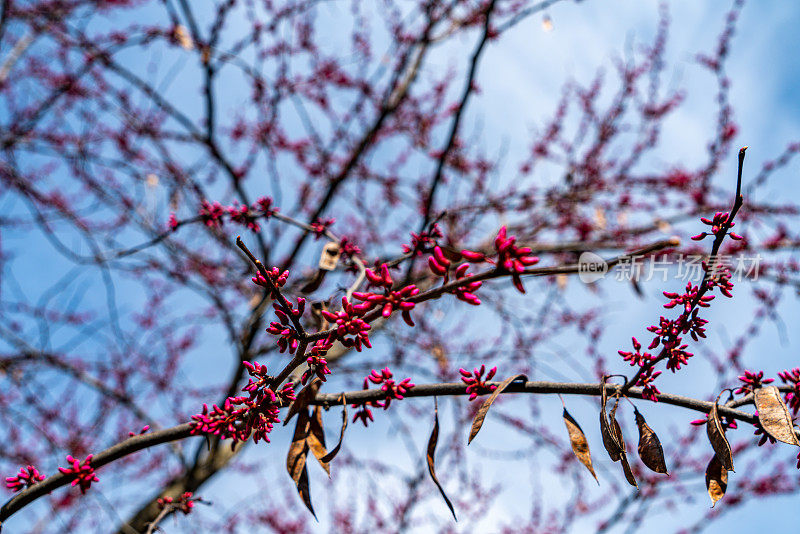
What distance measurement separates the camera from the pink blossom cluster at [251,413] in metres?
1.13

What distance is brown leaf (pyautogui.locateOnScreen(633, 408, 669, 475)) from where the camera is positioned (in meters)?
1.22

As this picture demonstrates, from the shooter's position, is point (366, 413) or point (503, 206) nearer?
point (366, 413)

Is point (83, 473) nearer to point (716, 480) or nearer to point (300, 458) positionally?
point (300, 458)

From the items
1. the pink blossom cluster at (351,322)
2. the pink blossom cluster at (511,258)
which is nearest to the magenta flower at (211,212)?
the pink blossom cluster at (351,322)

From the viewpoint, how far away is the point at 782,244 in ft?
16.9

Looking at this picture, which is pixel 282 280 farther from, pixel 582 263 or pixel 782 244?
pixel 782 244

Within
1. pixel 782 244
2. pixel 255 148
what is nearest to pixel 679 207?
pixel 782 244

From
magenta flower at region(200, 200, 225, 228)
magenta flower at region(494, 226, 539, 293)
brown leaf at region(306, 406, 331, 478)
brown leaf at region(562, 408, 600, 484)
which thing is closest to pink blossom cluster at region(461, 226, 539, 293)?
magenta flower at region(494, 226, 539, 293)

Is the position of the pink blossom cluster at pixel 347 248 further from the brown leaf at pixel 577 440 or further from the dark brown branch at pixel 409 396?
the brown leaf at pixel 577 440

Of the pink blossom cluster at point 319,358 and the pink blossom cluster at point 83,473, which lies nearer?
the pink blossom cluster at point 319,358

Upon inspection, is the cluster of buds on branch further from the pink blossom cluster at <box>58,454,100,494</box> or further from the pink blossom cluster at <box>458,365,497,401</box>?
the pink blossom cluster at <box>458,365,497,401</box>

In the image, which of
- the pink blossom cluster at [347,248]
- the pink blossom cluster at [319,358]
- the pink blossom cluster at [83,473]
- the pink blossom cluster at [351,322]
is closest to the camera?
the pink blossom cluster at [351,322]

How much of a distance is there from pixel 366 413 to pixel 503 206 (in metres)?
4.49

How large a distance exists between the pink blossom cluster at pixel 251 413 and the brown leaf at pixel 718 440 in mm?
941
